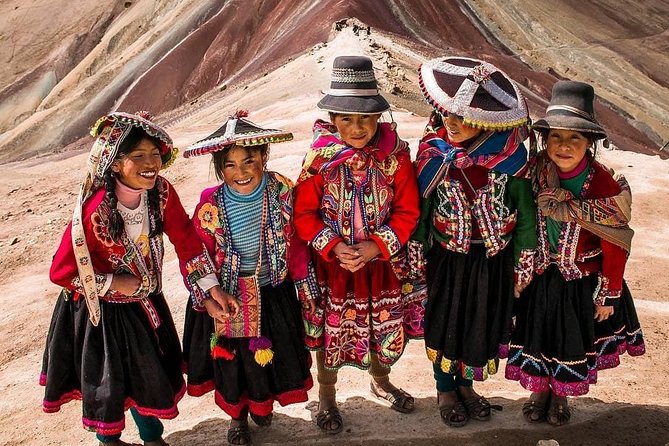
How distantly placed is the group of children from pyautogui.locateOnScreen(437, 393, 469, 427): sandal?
0.8 inches

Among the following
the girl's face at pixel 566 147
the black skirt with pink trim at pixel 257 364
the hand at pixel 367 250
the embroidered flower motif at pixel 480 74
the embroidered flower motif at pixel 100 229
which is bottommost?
the black skirt with pink trim at pixel 257 364

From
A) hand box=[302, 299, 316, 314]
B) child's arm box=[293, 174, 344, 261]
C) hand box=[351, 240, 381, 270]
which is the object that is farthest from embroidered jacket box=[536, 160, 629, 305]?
hand box=[302, 299, 316, 314]

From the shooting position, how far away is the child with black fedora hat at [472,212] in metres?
3.04

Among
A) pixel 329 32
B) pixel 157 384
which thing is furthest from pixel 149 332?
pixel 329 32

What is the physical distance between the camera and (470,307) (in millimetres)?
3254

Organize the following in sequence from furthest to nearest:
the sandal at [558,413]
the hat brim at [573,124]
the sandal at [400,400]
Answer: the sandal at [400,400] → the sandal at [558,413] → the hat brim at [573,124]

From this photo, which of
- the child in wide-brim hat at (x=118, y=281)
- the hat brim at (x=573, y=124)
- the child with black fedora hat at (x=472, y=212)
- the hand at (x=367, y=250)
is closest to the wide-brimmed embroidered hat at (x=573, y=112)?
the hat brim at (x=573, y=124)

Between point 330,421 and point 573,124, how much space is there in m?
1.90

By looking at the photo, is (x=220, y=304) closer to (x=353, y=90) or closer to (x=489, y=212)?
(x=353, y=90)

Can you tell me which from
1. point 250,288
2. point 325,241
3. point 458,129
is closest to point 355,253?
point 325,241

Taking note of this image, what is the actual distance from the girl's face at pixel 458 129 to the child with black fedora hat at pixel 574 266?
33cm

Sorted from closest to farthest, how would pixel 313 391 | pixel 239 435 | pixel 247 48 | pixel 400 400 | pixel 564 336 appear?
pixel 564 336
pixel 239 435
pixel 400 400
pixel 313 391
pixel 247 48

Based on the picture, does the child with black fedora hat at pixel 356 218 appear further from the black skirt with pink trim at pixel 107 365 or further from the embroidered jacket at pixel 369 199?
the black skirt with pink trim at pixel 107 365

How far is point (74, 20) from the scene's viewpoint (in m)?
32.2
